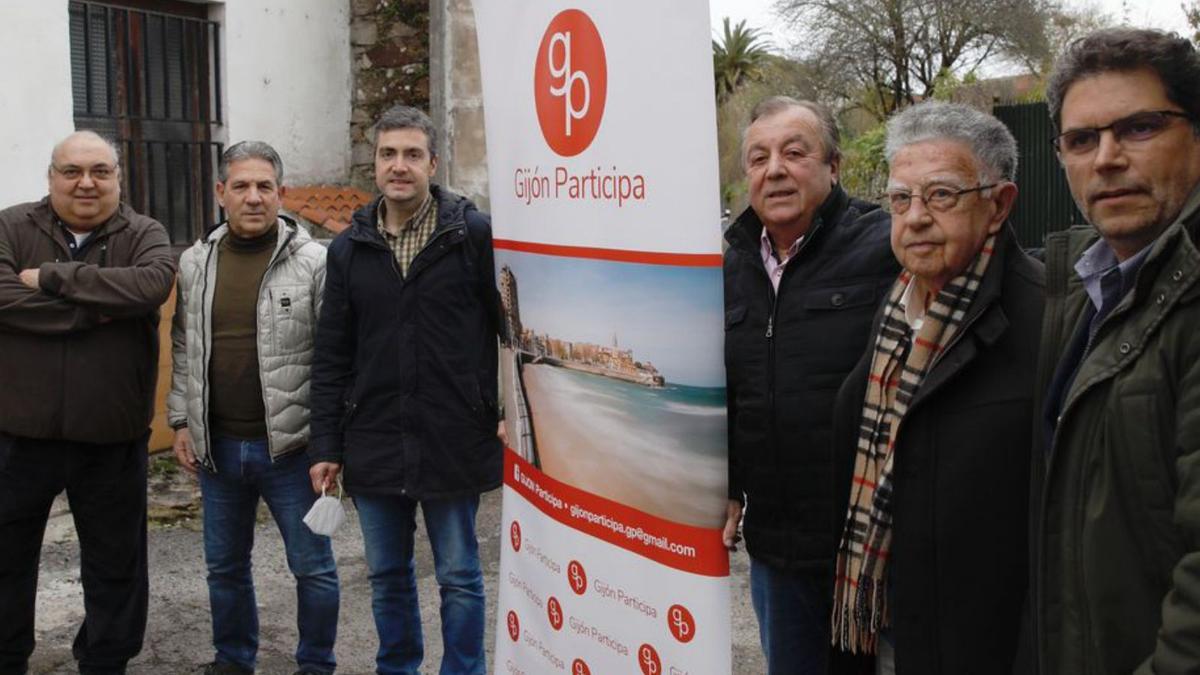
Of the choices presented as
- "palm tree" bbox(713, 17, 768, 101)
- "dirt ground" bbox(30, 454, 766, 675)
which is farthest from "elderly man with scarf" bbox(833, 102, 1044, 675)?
"palm tree" bbox(713, 17, 768, 101)

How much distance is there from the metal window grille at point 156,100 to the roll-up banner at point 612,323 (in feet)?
16.6

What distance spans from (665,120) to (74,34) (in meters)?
5.84

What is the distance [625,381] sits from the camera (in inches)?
100

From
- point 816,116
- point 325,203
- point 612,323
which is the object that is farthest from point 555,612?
point 325,203

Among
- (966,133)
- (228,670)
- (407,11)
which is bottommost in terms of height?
(228,670)

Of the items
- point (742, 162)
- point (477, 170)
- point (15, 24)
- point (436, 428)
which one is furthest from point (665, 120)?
point (477, 170)

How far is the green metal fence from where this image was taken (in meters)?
9.79

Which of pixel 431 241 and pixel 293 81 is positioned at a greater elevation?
pixel 293 81

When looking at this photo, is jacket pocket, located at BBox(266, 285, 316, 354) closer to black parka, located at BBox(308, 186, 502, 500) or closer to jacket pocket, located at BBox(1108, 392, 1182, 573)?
black parka, located at BBox(308, 186, 502, 500)

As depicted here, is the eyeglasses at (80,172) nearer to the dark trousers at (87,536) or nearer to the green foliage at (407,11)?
the dark trousers at (87,536)

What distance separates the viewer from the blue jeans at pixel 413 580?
154 inches

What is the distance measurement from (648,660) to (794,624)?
0.61m

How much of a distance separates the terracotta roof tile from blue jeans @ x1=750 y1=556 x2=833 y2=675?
5.45m

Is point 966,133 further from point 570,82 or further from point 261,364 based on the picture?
point 261,364
